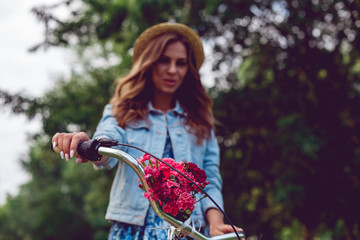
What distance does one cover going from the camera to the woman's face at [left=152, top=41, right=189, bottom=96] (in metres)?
2.50

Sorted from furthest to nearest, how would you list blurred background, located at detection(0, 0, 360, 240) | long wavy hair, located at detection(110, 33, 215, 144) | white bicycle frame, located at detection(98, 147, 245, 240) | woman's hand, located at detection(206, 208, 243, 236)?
blurred background, located at detection(0, 0, 360, 240)
long wavy hair, located at detection(110, 33, 215, 144)
woman's hand, located at detection(206, 208, 243, 236)
white bicycle frame, located at detection(98, 147, 245, 240)

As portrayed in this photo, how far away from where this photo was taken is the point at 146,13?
5.95 metres

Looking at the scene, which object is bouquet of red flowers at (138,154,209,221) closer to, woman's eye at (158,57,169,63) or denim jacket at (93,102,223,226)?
denim jacket at (93,102,223,226)

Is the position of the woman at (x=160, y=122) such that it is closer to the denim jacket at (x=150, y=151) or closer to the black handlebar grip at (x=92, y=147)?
the denim jacket at (x=150, y=151)

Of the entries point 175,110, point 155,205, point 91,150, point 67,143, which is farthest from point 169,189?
point 175,110

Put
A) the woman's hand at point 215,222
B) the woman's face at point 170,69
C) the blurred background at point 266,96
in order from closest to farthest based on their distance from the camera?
1. the woman's hand at point 215,222
2. the woman's face at point 170,69
3. the blurred background at point 266,96

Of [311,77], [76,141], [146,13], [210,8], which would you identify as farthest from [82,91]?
[76,141]

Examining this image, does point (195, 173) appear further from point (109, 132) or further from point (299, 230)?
point (299, 230)

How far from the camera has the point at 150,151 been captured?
2197mm

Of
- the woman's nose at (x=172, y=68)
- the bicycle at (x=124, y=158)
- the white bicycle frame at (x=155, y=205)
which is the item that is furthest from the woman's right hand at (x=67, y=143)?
the woman's nose at (x=172, y=68)

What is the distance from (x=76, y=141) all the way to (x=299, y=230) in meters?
10.3

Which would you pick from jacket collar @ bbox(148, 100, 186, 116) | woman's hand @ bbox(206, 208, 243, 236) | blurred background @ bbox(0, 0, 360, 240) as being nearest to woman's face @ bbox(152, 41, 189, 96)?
jacket collar @ bbox(148, 100, 186, 116)

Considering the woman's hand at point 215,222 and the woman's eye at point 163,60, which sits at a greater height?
the woman's eye at point 163,60

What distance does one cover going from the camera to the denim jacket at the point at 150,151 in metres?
2.06
